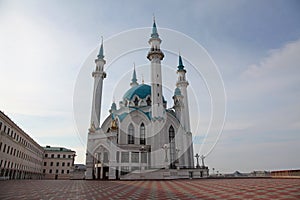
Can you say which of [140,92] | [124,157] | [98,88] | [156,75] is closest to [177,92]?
[140,92]

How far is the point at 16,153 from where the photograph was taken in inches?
1223

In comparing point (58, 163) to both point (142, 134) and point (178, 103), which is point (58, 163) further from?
point (178, 103)

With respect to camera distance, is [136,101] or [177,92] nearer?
[136,101]

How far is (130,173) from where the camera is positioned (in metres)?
28.2

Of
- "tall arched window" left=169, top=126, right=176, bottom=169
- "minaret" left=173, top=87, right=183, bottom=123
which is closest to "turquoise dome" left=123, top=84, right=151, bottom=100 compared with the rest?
"minaret" left=173, top=87, right=183, bottom=123

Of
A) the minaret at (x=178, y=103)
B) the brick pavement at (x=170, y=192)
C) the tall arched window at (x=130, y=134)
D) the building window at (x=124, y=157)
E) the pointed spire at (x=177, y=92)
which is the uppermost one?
the pointed spire at (x=177, y=92)

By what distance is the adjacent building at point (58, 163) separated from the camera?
48.7m

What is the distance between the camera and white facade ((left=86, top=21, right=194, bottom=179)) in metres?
30.2

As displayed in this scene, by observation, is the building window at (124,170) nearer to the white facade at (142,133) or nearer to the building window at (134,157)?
the white facade at (142,133)

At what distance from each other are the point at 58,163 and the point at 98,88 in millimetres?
24416

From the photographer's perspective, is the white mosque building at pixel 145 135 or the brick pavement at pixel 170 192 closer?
the brick pavement at pixel 170 192

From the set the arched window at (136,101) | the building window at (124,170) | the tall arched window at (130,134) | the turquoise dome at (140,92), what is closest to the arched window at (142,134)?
the tall arched window at (130,134)

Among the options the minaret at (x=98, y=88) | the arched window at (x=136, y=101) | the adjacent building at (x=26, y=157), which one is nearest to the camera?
the adjacent building at (x=26, y=157)

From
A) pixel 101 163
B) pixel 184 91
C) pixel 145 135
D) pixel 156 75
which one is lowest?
pixel 101 163
